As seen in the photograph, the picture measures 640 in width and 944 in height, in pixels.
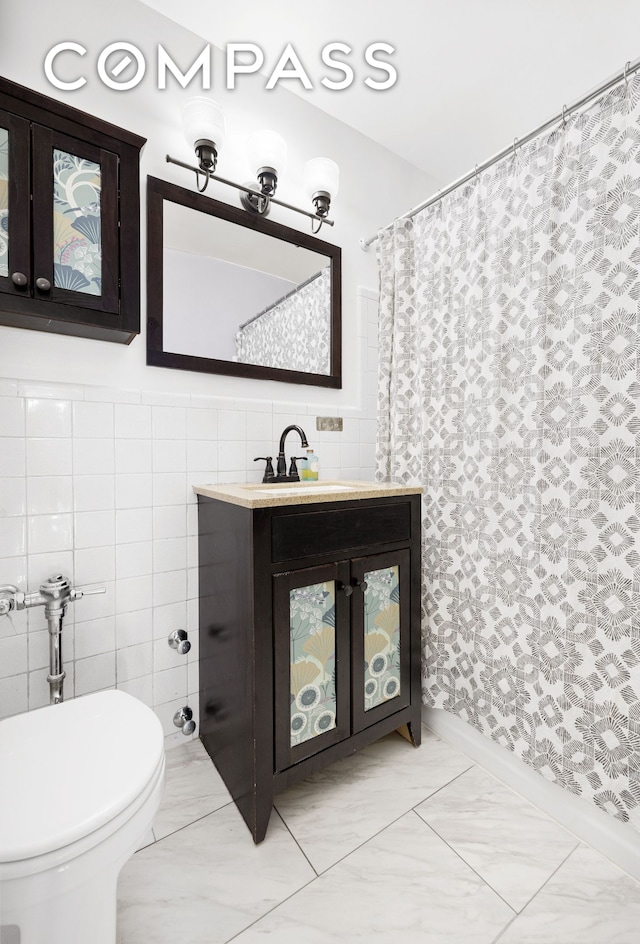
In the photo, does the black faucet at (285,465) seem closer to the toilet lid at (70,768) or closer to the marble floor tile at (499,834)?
the toilet lid at (70,768)

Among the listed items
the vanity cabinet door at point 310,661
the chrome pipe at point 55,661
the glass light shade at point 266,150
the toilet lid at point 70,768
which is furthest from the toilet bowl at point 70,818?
the glass light shade at point 266,150

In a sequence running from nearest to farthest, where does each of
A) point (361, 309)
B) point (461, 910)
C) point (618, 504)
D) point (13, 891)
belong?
point (13, 891), point (461, 910), point (618, 504), point (361, 309)

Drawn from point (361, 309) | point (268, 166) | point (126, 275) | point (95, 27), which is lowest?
point (126, 275)

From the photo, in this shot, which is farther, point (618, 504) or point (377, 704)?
point (377, 704)

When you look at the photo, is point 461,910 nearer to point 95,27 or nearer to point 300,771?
Result: point 300,771

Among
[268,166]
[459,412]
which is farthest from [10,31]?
[459,412]

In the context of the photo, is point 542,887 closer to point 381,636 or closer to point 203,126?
point 381,636

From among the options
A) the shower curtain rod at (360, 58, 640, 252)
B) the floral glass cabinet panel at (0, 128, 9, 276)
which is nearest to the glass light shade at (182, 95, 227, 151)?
the floral glass cabinet panel at (0, 128, 9, 276)

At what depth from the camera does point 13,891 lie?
2.08 feet

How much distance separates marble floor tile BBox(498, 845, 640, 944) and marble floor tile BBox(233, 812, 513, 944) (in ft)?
0.20

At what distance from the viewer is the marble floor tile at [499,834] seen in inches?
42.0

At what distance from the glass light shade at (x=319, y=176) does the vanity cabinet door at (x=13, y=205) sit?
0.96 meters

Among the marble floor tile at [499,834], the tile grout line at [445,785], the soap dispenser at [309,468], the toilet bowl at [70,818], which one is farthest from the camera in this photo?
the soap dispenser at [309,468]

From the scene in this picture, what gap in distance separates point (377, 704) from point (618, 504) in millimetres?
971
